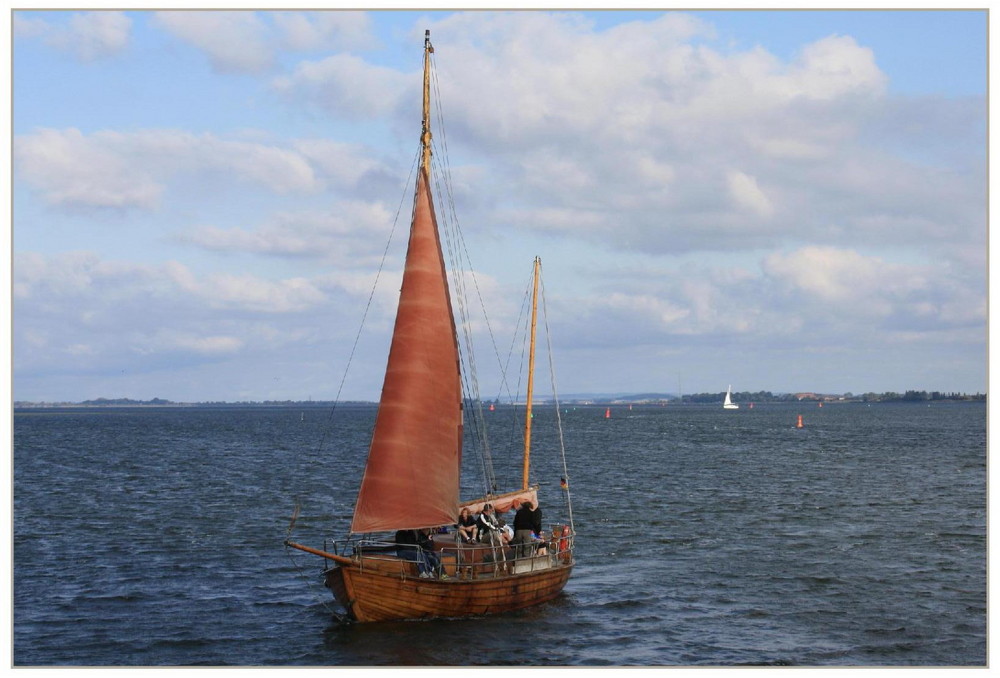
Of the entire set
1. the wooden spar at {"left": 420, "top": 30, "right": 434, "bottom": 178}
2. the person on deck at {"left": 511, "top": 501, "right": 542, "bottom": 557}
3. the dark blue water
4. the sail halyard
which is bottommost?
the dark blue water

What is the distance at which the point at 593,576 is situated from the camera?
122ft

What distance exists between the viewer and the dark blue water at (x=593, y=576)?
27.5 metres

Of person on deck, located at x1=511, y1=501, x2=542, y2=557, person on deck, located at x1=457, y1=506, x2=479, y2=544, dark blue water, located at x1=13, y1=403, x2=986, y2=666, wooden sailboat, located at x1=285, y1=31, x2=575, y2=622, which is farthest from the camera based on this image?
person on deck, located at x1=511, y1=501, x2=542, y2=557

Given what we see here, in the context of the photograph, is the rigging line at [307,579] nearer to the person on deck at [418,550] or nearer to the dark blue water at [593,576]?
the dark blue water at [593,576]

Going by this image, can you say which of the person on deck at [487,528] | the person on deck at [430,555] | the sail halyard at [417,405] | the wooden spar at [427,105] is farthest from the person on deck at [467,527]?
the wooden spar at [427,105]

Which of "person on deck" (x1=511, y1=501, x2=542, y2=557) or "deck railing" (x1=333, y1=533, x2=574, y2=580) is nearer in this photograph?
Answer: "deck railing" (x1=333, y1=533, x2=574, y2=580)

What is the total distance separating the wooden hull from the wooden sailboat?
0.03 meters

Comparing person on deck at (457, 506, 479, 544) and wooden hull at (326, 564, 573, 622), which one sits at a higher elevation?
person on deck at (457, 506, 479, 544)

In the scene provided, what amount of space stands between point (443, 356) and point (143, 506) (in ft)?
110

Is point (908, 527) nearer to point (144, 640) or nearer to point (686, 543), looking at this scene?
point (686, 543)

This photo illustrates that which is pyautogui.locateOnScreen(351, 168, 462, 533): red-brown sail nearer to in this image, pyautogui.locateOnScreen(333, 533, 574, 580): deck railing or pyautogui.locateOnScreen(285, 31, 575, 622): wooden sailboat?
pyautogui.locateOnScreen(285, 31, 575, 622): wooden sailboat

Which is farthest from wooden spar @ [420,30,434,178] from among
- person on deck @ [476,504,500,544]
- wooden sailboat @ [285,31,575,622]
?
person on deck @ [476,504,500,544]

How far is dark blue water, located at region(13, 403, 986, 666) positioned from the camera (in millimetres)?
27531
